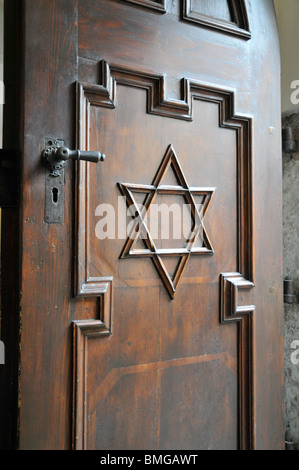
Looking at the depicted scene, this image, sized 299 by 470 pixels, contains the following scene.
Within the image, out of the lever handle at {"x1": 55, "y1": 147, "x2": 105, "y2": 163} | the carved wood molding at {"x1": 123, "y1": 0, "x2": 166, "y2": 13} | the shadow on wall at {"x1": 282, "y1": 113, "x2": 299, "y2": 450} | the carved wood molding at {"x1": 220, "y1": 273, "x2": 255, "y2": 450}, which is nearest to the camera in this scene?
the lever handle at {"x1": 55, "y1": 147, "x2": 105, "y2": 163}

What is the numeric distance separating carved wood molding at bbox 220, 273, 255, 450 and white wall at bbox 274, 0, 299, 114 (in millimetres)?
592

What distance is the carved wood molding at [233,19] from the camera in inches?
36.6

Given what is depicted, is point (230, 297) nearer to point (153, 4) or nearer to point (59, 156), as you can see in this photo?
point (59, 156)

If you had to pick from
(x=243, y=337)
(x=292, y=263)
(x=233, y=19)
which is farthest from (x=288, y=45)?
(x=243, y=337)

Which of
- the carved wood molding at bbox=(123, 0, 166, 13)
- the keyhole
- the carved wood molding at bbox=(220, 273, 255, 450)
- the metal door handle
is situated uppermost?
the carved wood molding at bbox=(123, 0, 166, 13)

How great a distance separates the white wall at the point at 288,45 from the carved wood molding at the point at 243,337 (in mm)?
592

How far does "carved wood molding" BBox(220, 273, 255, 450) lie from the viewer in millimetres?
973

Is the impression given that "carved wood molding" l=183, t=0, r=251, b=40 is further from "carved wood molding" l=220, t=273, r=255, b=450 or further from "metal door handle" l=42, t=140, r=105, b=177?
"carved wood molding" l=220, t=273, r=255, b=450

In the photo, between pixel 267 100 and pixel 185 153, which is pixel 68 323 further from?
pixel 267 100

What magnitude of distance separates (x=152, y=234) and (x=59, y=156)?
272 millimetres

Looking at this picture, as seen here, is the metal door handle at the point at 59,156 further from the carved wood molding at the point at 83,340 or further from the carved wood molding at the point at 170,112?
the carved wood molding at the point at 83,340

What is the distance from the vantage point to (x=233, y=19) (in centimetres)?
102

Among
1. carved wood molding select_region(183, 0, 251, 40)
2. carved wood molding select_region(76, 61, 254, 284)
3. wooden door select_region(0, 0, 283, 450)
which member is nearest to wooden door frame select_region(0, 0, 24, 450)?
wooden door select_region(0, 0, 283, 450)

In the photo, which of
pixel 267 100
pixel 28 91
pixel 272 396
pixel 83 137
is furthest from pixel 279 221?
pixel 28 91
